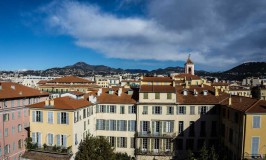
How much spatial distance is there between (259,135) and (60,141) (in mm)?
29879

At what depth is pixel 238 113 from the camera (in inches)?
1410

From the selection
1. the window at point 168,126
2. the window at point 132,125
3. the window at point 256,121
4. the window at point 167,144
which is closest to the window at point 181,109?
the window at point 168,126

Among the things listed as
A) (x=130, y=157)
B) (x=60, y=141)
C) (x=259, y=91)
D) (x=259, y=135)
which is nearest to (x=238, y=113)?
(x=259, y=135)

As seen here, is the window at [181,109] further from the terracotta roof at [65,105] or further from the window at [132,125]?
the terracotta roof at [65,105]

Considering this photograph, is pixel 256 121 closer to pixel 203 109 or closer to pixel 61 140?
pixel 203 109

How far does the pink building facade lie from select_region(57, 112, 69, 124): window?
1335 centimetres

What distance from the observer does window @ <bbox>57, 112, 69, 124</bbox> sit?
37844 millimetres

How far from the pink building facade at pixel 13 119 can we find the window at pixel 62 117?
Answer: 13351mm

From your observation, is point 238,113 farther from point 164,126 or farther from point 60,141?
point 60,141

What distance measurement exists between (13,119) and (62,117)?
16.0 meters

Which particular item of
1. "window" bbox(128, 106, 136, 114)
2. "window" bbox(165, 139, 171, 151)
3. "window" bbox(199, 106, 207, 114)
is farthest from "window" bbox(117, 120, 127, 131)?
"window" bbox(199, 106, 207, 114)

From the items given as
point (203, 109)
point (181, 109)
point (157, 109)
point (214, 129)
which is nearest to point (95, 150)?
point (157, 109)

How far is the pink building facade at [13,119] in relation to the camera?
44812mm

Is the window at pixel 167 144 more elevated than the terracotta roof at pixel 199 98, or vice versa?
the terracotta roof at pixel 199 98
